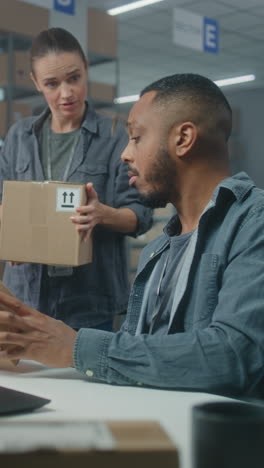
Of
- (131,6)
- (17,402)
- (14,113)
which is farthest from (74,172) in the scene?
(131,6)

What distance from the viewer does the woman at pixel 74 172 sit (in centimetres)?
177

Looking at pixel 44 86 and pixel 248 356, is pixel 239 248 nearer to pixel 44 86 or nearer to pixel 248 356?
pixel 248 356

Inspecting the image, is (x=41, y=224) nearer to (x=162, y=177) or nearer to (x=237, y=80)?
(x=162, y=177)

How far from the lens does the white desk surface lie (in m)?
0.76

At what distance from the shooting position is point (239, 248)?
108 cm

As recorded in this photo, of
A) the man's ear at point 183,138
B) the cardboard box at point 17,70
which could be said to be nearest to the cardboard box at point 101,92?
the cardboard box at point 17,70

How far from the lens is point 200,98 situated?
4.36 ft

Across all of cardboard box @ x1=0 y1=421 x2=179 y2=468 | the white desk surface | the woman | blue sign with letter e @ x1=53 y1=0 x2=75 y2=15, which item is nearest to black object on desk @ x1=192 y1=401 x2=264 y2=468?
cardboard box @ x1=0 y1=421 x2=179 y2=468

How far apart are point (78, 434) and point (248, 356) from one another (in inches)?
21.8

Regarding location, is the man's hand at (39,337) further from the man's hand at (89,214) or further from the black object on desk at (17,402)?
the man's hand at (89,214)

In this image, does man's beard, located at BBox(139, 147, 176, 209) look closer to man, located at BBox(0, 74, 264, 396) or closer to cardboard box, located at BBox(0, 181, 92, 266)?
man, located at BBox(0, 74, 264, 396)

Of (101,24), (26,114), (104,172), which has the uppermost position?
(101,24)

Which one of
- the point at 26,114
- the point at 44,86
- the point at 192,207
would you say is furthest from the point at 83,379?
the point at 26,114

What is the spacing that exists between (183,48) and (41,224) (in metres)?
6.26
